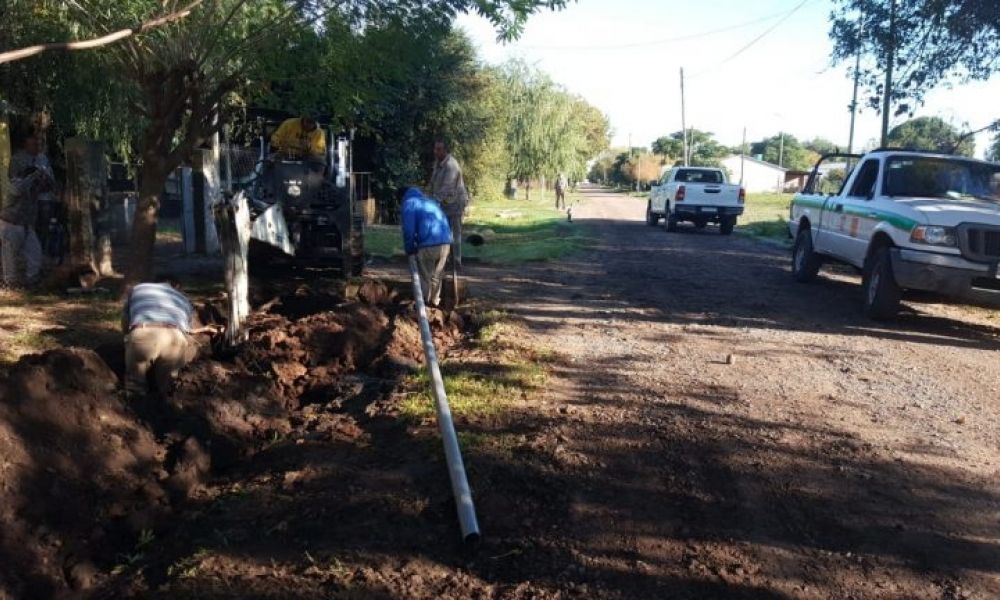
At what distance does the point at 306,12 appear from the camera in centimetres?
830

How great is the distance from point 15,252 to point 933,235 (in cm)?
1047

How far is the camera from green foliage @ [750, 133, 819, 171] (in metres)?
120

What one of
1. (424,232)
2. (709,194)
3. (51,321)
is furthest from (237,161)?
(709,194)

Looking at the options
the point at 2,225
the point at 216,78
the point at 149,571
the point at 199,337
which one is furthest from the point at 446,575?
the point at 2,225

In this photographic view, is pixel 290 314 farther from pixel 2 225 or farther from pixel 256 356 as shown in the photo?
pixel 2 225

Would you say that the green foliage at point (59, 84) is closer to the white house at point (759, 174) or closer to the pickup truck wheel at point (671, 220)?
the pickup truck wheel at point (671, 220)

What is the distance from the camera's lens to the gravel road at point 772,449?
3.43m

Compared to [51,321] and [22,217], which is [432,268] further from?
[22,217]

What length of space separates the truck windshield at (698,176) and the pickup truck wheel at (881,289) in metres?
14.2

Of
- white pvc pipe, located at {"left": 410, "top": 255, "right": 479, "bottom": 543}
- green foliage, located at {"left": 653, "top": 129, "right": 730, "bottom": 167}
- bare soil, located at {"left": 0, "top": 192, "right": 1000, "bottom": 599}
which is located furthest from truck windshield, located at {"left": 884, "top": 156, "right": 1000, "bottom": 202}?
green foliage, located at {"left": 653, "top": 129, "right": 730, "bottom": 167}

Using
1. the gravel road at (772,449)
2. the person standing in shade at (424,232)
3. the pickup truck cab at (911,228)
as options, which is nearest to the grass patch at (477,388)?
the gravel road at (772,449)

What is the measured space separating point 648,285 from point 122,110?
867 cm

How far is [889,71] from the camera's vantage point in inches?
641

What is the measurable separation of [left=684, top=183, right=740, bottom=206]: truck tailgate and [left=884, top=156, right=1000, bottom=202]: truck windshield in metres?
12.0
